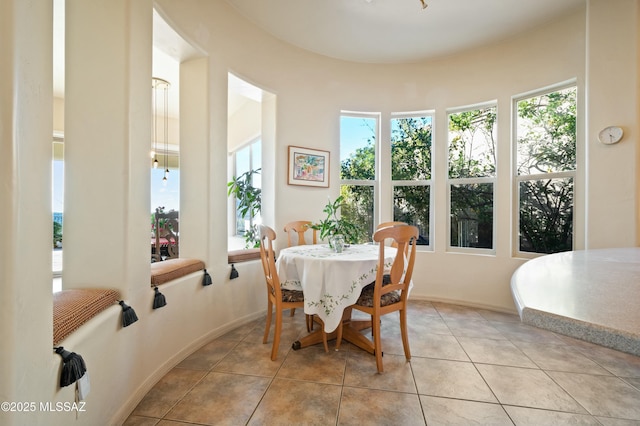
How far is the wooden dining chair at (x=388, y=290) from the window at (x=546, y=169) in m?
1.84

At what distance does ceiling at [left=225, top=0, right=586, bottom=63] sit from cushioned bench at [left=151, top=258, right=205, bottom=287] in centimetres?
234

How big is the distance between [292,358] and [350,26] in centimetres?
313

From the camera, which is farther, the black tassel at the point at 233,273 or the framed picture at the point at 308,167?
the framed picture at the point at 308,167

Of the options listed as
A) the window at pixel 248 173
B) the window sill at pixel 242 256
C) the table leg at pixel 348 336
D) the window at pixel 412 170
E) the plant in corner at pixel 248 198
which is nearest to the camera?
the table leg at pixel 348 336

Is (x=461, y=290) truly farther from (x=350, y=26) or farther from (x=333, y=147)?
(x=350, y=26)

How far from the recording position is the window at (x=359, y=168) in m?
3.64

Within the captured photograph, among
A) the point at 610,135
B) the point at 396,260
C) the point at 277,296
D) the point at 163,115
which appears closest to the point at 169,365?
the point at 277,296

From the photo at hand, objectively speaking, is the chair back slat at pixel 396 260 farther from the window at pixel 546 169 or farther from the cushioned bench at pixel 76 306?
the window at pixel 546 169

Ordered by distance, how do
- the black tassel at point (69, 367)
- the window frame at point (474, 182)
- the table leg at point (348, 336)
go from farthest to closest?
the window frame at point (474, 182) → the table leg at point (348, 336) → the black tassel at point (69, 367)

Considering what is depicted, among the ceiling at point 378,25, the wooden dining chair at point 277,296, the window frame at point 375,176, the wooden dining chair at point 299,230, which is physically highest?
the ceiling at point 378,25

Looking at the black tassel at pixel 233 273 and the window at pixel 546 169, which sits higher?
the window at pixel 546 169

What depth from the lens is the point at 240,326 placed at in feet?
8.73

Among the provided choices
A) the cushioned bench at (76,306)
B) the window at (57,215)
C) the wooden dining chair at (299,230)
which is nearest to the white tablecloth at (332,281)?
the wooden dining chair at (299,230)

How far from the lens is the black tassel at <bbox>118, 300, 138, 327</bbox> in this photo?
1.40 metres
